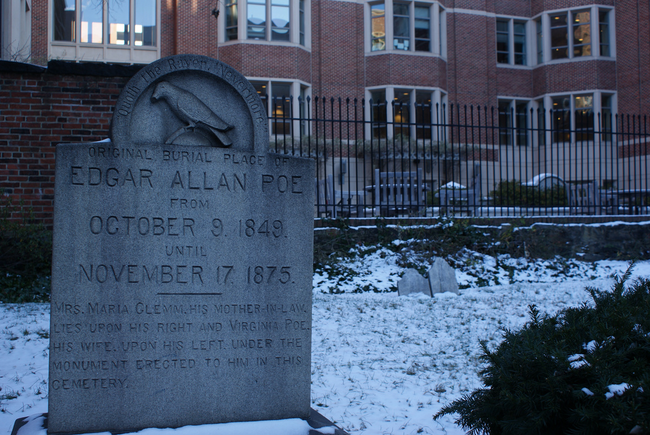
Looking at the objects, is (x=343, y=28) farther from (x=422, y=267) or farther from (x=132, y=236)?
(x=132, y=236)

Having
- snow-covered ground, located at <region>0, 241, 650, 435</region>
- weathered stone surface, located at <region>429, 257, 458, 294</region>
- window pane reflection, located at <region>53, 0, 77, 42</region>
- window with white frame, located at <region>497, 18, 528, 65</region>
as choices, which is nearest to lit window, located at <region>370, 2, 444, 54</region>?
window with white frame, located at <region>497, 18, 528, 65</region>

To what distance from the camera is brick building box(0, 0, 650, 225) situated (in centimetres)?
1905

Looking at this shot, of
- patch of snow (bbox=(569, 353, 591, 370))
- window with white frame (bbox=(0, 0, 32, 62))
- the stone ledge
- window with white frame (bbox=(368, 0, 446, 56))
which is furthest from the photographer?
window with white frame (bbox=(368, 0, 446, 56))

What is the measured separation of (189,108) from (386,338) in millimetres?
3299

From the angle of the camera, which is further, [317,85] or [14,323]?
[317,85]

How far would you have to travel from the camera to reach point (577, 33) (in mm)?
22578

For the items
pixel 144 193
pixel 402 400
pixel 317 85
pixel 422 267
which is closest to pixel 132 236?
pixel 144 193

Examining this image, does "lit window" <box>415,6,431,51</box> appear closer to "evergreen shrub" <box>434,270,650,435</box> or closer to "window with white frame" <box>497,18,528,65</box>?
"window with white frame" <box>497,18,528,65</box>

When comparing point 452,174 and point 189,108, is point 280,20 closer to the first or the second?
point 452,174

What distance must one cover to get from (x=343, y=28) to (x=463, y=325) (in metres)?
16.9

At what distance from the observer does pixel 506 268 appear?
30.8 ft

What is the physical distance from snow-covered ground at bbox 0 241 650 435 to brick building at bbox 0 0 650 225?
9513 mm

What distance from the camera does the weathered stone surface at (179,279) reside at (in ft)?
9.61

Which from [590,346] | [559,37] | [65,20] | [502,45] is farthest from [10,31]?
[559,37]
